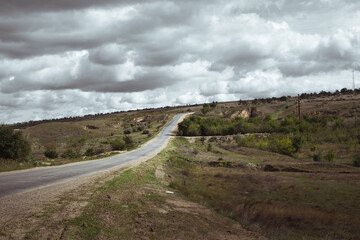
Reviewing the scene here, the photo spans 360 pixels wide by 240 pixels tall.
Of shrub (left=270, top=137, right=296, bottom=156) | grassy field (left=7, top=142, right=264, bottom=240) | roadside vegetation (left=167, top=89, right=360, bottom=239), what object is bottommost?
shrub (left=270, top=137, right=296, bottom=156)

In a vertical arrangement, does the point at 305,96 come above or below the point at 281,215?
above

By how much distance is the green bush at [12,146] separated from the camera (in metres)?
20.1

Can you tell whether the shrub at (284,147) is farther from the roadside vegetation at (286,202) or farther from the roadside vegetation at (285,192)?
the roadside vegetation at (286,202)

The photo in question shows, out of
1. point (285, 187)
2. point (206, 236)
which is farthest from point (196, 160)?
point (206, 236)

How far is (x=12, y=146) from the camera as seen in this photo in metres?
20.4

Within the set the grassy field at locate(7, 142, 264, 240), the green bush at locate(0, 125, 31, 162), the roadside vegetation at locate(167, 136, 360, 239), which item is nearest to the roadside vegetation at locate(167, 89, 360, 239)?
the roadside vegetation at locate(167, 136, 360, 239)

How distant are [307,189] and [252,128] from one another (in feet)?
140

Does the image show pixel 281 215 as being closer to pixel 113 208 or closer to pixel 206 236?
pixel 206 236

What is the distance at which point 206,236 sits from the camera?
264 inches

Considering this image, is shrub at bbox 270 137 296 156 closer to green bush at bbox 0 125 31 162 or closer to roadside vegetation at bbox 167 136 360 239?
roadside vegetation at bbox 167 136 360 239

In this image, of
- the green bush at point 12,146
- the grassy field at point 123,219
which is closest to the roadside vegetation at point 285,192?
the grassy field at point 123,219

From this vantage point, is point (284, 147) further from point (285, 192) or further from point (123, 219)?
point (123, 219)

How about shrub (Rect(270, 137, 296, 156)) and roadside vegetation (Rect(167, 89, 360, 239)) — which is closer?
roadside vegetation (Rect(167, 89, 360, 239))

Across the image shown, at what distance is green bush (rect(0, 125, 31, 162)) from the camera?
20109 millimetres
